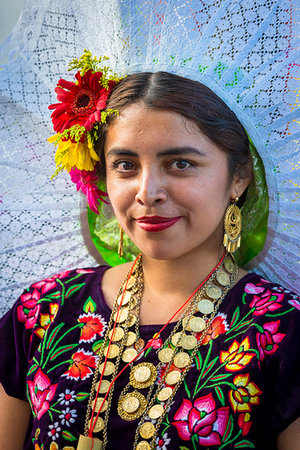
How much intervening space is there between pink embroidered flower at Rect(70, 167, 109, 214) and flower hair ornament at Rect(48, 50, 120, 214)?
59mm

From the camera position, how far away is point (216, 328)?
61.9 inches

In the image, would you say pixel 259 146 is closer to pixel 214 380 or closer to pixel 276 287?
pixel 276 287

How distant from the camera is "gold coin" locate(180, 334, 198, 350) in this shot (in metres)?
1.56

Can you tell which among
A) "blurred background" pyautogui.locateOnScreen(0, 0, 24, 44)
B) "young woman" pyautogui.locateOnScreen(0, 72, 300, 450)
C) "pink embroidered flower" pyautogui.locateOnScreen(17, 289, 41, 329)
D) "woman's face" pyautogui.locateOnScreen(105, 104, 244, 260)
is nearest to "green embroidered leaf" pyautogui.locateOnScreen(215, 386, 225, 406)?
"young woman" pyautogui.locateOnScreen(0, 72, 300, 450)

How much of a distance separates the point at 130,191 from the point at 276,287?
548mm

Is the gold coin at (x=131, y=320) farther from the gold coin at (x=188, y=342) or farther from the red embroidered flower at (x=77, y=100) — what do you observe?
the red embroidered flower at (x=77, y=100)

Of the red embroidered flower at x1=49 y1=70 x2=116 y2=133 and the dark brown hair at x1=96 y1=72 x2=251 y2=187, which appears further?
the red embroidered flower at x1=49 y1=70 x2=116 y2=133

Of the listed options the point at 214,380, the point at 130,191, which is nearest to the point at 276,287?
the point at 214,380

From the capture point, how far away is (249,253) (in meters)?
1.87

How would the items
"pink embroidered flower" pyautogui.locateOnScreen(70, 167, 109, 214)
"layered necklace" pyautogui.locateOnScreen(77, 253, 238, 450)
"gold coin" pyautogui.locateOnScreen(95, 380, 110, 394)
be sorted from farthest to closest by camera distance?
"pink embroidered flower" pyautogui.locateOnScreen(70, 167, 109, 214) < "gold coin" pyautogui.locateOnScreen(95, 380, 110, 394) < "layered necklace" pyautogui.locateOnScreen(77, 253, 238, 450)

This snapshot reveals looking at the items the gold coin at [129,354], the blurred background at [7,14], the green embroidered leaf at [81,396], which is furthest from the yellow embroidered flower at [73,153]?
the blurred background at [7,14]

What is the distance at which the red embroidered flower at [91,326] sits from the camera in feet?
5.67

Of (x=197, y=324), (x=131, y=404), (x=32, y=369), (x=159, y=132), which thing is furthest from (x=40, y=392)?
(x=159, y=132)

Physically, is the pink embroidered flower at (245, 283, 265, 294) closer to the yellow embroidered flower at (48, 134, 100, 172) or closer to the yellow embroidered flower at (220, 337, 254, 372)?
the yellow embroidered flower at (220, 337, 254, 372)
